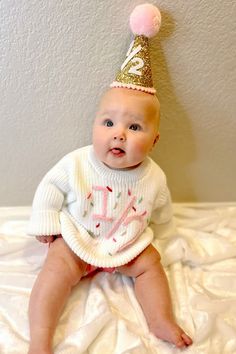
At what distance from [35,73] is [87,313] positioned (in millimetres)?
579

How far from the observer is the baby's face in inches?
36.0

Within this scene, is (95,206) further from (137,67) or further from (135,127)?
(137,67)

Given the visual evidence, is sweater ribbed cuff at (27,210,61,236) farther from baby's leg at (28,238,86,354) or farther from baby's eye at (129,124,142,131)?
baby's eye at (129,124,142,131)

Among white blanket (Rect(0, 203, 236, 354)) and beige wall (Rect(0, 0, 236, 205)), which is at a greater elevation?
beige wall (Rect(0, 0, 236, 205))

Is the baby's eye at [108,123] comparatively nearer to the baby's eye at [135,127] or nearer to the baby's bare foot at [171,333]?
the baby's eye at [135,127]

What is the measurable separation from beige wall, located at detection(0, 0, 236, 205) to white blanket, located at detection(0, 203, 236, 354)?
0.54 feet

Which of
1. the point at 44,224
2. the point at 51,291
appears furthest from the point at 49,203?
the point at 51,291

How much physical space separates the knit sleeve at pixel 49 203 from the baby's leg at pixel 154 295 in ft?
0.69

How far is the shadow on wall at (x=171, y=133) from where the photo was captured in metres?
0.99

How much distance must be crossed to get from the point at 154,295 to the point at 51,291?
244 millimetres

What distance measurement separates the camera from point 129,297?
1.04 meters

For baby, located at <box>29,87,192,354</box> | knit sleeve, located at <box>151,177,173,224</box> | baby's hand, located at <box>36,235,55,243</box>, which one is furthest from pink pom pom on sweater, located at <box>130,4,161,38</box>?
baby's hand, located at <box>36,235,55,243</box>

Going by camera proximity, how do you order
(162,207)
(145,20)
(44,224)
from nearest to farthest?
1. (145,20)
2. (44,224)
3. (162,207)

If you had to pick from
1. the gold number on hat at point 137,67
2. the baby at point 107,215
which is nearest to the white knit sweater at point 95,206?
the baby at point 107,215
